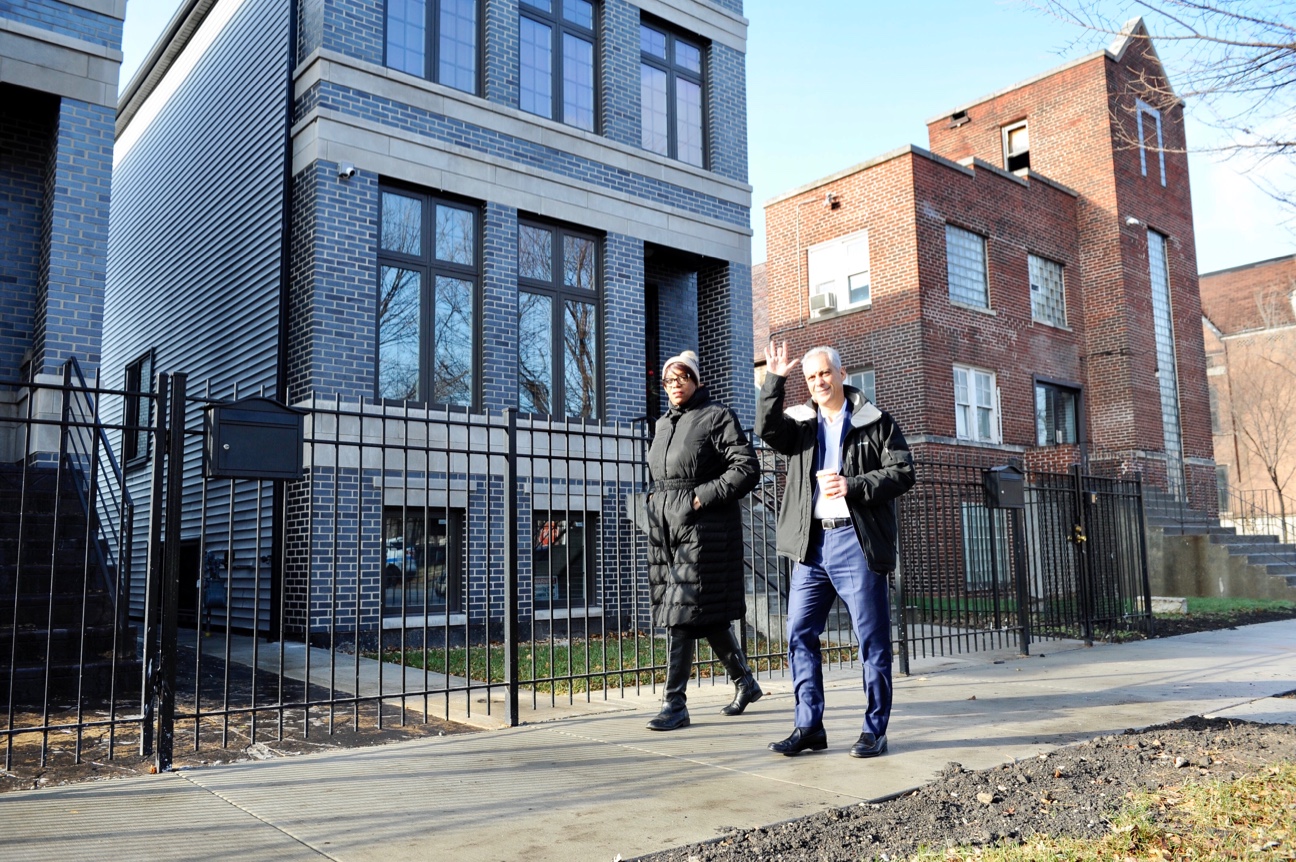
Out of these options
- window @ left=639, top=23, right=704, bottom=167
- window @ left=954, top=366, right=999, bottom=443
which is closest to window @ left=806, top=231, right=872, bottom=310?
window @ left=954, top=366, right=999, bottom=443

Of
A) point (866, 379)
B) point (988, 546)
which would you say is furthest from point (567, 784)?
point (866, 379)

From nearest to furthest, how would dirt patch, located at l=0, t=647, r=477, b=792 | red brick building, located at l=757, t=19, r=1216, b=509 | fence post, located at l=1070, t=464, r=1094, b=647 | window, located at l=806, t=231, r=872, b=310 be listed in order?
dirt patch, located at l=0, t=647, r=477, b=792
fence post, located at l=1070, t=464, r=1094, b=647
red brick building, located at l=757, t=19, r=1216, b=509
window, located at l=806, t=231, r=872, b=310

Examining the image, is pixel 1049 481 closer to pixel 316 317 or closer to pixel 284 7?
pixel 316 317

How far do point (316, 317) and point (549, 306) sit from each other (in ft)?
10.4

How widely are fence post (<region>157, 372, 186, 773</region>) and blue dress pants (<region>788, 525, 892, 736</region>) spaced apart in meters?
3.10

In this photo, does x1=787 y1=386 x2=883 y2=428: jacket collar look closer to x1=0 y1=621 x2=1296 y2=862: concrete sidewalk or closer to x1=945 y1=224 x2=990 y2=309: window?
x1=0 y1=621 x2=1296 y2=862: concrete sidewalk

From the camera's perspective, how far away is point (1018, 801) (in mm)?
4074

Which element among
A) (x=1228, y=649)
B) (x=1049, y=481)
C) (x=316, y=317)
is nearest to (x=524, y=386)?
(x=316, y=317)

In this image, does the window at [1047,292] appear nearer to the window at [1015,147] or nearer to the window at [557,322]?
the window at [1015,147]

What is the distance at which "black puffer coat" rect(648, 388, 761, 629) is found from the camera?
541 cm

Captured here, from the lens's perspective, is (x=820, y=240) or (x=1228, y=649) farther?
(x=820, y=240)

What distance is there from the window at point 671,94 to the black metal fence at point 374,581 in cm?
459

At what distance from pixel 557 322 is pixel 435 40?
3724 millimetres

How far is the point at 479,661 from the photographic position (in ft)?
29.5
